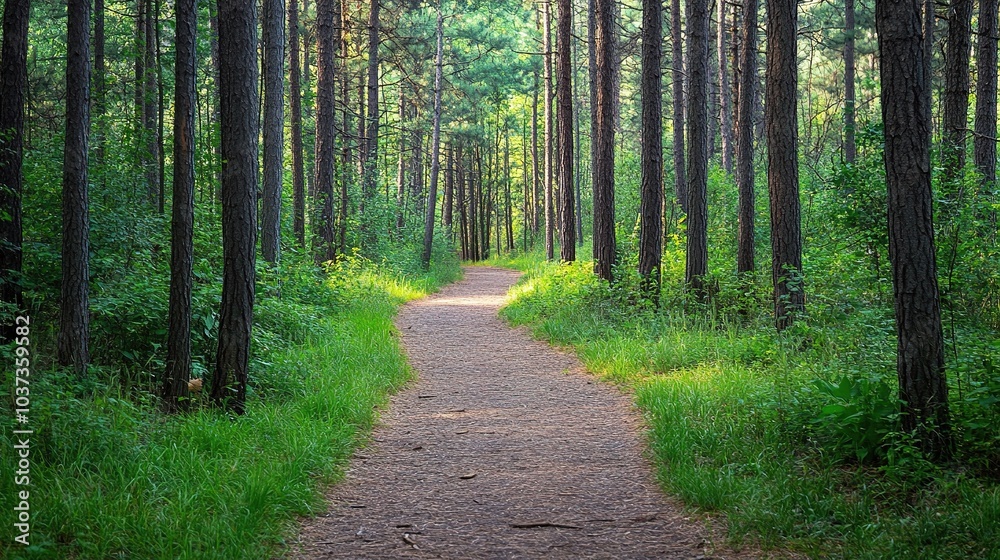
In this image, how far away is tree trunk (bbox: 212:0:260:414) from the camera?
6.42 meters

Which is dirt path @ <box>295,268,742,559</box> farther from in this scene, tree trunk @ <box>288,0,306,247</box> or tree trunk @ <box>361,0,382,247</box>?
tree trunk @ <box>361,0,382,247</box>

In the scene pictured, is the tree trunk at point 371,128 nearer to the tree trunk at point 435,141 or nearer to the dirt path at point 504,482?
the tree trunk at point 435,141

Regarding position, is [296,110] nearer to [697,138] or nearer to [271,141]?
[271,141]

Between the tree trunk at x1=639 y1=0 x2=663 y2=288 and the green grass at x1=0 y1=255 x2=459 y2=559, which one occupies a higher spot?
the tree trunk at x1=639 y1=0 x2=663 y2=288

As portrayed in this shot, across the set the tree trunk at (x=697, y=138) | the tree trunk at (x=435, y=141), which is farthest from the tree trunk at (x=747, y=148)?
the tree trunk at (x=435, y=141)

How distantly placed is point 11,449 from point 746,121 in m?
14.6

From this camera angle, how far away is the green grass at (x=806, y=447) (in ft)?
13.1

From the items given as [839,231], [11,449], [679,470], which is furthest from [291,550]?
[839,231]

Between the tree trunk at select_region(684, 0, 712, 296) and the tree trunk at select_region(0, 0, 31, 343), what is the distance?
31.7 ft

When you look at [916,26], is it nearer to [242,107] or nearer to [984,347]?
[984,347]

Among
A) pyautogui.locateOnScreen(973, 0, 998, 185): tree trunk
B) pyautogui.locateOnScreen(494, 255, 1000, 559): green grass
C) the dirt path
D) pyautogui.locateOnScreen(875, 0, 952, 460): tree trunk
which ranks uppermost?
pyautogui.locateOnScreen(973, 0, 998, 185): tree trunk

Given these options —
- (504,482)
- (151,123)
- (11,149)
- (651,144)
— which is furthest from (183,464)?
(151,123)

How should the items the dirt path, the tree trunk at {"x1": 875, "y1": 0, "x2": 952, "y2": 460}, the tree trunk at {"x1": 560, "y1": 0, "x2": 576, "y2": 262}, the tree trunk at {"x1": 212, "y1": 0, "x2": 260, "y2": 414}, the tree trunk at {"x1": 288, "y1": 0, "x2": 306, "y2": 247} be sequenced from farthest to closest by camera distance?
the tree trunk at {"x1": 560, "y1": 0, "x2": 576, "y2": 262}, the tree trunk at {"x1": 288, "y1": 0, "x2": 306, "y2": 247}, the tree trunk at {"x1": 212, "y1": 0, "x2": 260, "y2": 414}, the tree trunk at {"x1": 875, "y1": 0, "x2": 952, "y2": 460}, the dirt path

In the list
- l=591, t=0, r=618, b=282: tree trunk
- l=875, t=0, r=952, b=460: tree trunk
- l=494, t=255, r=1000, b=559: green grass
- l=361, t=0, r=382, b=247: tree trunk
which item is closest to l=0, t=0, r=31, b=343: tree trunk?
l=494, t=255, r=1000, b=559: green grass
